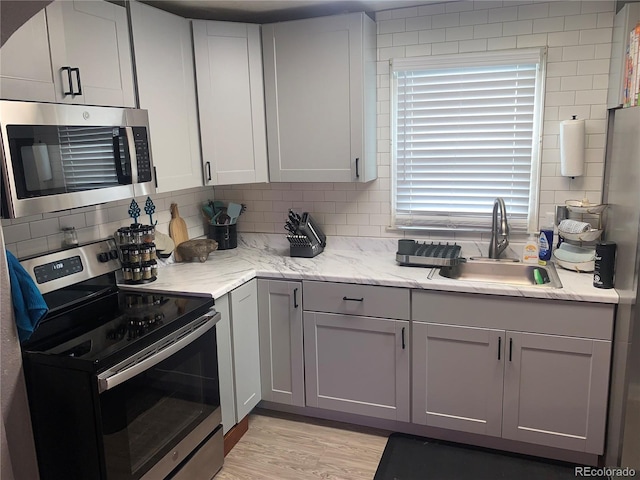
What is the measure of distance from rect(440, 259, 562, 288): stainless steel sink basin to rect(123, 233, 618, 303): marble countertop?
3.8 inches

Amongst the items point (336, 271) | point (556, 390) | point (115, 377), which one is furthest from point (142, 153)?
point (556, 390)

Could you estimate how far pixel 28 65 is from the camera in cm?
182

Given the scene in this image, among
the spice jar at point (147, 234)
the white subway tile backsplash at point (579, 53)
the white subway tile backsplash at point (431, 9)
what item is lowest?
the spice jar at point (147, 234)

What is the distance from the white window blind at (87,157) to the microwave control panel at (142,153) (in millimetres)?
99

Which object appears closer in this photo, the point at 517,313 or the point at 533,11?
the point at 517,313

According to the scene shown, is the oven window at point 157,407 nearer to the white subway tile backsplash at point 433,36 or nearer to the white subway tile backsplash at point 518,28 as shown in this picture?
the white subway tile backsplash at point 433,36

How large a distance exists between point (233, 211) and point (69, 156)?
1448 mm

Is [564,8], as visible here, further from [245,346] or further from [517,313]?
[245,346]

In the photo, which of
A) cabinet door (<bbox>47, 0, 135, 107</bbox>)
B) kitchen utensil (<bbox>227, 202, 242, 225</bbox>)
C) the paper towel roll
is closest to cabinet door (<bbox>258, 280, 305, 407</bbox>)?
kitchen utensil (<bbox>227, 202, 242, 225</bbox>)

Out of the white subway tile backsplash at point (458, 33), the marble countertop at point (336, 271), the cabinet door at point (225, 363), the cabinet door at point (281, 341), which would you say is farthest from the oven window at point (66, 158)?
the white subway tile backsplash at point (458, 33)

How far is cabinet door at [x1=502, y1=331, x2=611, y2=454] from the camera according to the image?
91.4 inches

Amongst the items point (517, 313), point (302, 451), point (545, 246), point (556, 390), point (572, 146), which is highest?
point (572, 146)

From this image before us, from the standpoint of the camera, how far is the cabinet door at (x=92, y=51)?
1953mm

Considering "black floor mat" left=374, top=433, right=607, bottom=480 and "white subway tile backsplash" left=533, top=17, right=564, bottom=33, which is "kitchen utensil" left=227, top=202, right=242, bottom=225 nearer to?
"black floor mat" left=374, top=433, right=607, bottom=480
